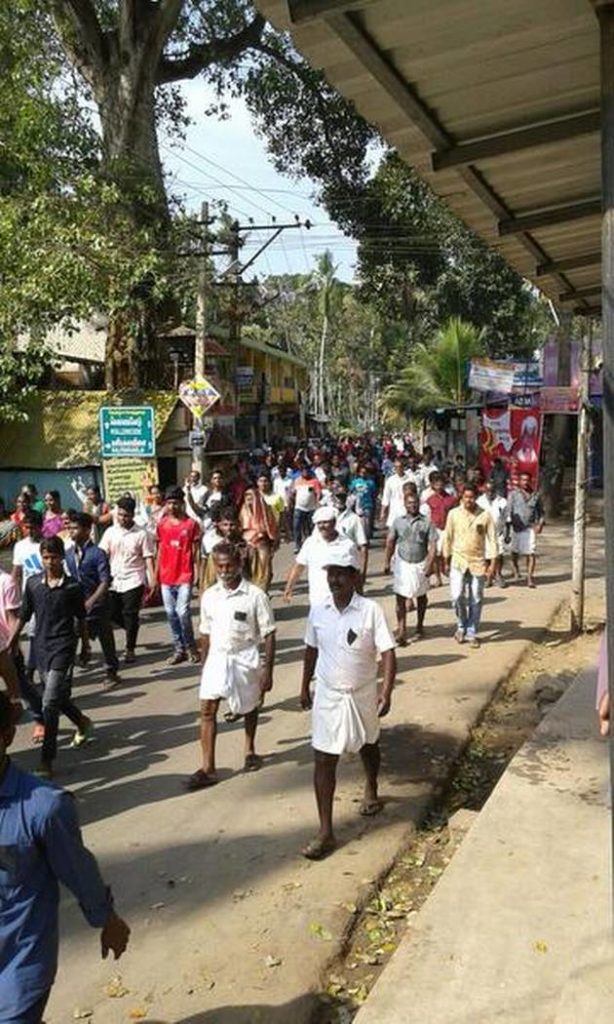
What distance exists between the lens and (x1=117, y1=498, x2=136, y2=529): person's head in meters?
8.98

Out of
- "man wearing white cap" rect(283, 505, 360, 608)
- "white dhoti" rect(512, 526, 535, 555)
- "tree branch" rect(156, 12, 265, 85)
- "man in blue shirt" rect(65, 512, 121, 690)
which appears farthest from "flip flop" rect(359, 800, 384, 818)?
"tree branch" rect(156, 12, 265, 85)

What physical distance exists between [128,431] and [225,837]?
1015 cm

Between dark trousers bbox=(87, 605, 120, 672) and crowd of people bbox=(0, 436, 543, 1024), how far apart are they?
0.01 m

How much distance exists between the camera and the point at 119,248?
45.5ft

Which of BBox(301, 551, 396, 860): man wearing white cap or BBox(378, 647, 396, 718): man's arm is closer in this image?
BBox(301, 551, 396, 860): man wearing white cap

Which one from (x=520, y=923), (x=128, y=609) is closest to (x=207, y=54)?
(x=128, y=609)

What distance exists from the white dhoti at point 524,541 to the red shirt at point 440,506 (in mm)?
1026

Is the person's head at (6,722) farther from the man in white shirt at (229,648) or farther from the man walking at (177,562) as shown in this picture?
the man walking at (177,562)

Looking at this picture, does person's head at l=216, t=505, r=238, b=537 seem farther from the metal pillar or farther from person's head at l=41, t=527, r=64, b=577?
the metal pillar

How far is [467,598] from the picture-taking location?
377 inches

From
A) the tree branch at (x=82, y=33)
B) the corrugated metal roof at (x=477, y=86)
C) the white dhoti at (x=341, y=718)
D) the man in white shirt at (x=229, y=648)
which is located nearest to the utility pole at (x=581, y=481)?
the man in white shirt at (x=229, y=648)

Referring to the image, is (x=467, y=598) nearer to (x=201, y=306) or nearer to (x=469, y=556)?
(x=469, y=556)

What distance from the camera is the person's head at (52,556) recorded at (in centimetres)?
614

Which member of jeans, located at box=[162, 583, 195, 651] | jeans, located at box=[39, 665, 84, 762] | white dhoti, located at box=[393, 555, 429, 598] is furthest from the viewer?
white dhoti, located at box=[393, 555, 429, 598]
